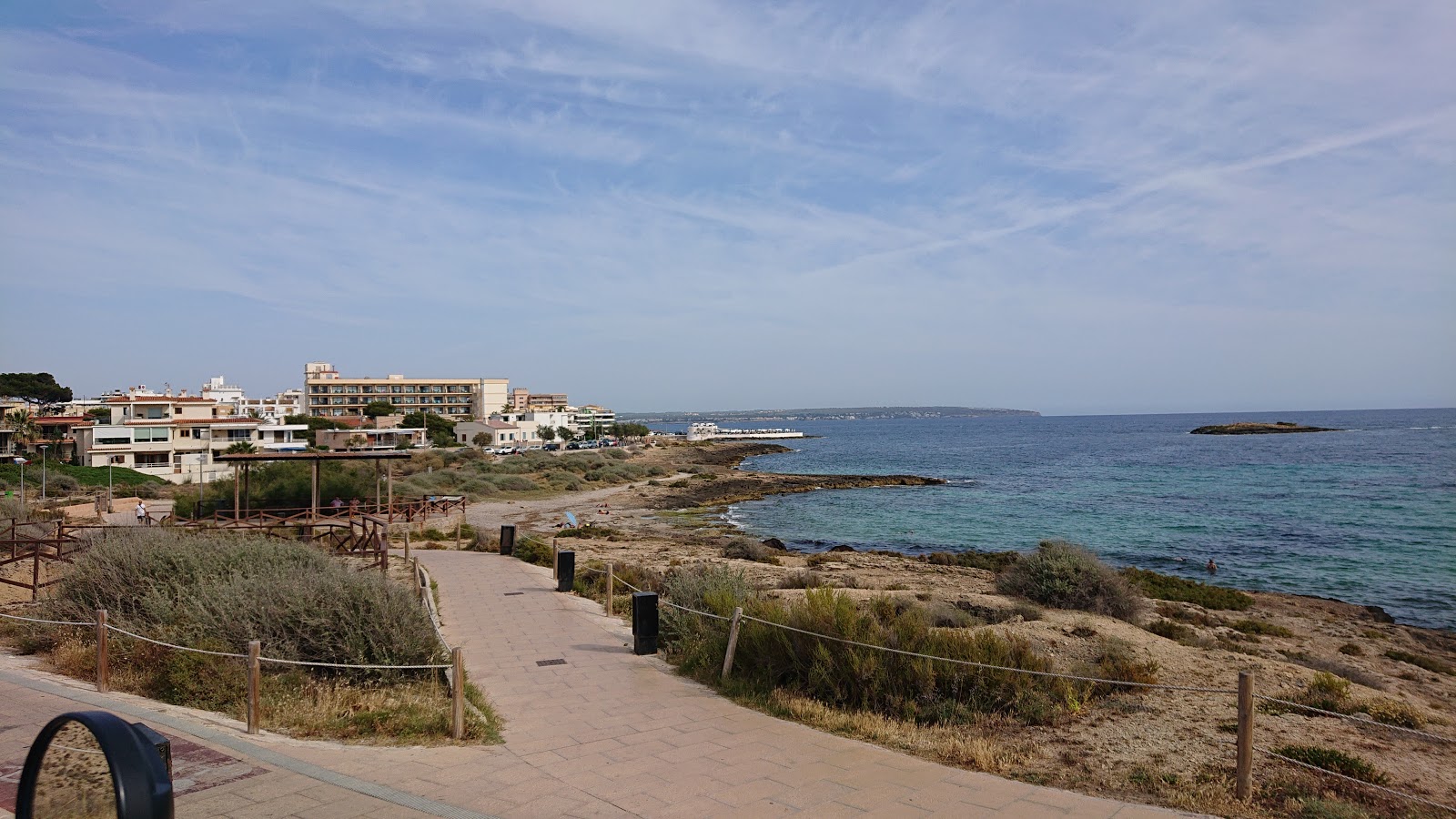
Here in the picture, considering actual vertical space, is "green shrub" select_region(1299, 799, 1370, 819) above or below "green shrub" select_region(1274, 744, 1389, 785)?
above

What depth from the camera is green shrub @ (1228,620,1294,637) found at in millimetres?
17062

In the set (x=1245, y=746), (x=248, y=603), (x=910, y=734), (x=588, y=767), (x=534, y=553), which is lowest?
(x=534, y=553)

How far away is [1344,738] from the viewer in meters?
8.59

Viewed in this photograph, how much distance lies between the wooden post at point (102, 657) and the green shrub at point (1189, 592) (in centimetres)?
1909

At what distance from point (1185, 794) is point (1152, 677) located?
15.2 feet

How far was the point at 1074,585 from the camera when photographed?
17.5 meters

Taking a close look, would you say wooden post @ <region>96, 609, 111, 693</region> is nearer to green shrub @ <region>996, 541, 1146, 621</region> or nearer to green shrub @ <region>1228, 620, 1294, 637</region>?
green shrub @ <region>996, 541, 1146, 621</region>

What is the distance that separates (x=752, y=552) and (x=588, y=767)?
Result: 20.5 metres

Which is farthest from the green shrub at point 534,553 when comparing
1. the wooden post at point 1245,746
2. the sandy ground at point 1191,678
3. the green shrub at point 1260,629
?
the wooden post at point 1245,746

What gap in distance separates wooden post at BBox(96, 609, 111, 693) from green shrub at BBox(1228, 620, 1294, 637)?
18557 mm

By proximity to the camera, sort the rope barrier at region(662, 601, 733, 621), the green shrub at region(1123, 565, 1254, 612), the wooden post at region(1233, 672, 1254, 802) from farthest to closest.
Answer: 1. the green shrub at region(1123, 565, 1254, 612)
2. the rope barrier at region(662, 601, 733, 621)
3. the wooden post at region(1233, 672, 1254, 802)

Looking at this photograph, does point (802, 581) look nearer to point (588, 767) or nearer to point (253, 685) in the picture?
point (588, 767)

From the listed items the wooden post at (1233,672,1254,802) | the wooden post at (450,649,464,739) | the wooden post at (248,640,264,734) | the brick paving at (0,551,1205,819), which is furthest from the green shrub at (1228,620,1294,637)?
the wooden post at (248,640,264,734)

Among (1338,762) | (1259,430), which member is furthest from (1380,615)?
(1259,430)
